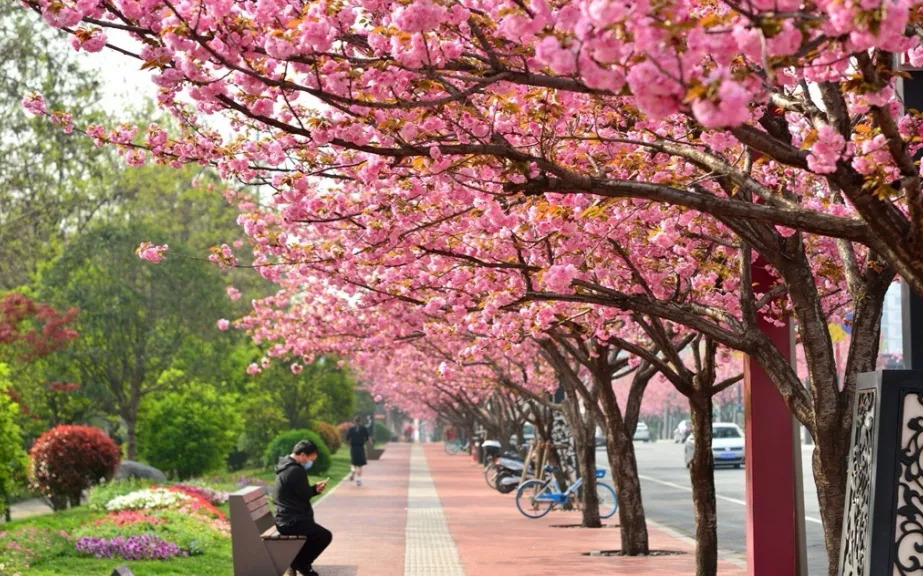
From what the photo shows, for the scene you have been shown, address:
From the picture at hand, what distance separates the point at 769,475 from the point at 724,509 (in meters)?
12.7

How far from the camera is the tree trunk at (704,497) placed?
12.4 meters

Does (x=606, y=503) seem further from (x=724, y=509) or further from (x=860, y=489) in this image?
(x=860, y=489)

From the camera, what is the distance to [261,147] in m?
8.70

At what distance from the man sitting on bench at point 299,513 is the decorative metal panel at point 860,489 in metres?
7.21

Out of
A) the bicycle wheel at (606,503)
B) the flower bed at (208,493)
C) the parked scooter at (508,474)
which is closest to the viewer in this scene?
the flower bed at (208,493)

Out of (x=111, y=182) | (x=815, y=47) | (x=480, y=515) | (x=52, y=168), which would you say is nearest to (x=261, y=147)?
(x=815, y=47)

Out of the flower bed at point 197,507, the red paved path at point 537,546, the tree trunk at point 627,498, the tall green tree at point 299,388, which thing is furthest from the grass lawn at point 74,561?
the tall green tree at point 299,388

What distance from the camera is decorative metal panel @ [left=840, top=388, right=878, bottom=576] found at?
6.32 m

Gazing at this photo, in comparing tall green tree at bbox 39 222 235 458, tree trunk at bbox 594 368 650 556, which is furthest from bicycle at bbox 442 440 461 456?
tree trunk at bbox 594 368 650 556

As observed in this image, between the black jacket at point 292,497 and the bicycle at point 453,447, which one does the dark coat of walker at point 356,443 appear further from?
the bicycle at point 453,447

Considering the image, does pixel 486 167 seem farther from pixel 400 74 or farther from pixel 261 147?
pixel 400 74

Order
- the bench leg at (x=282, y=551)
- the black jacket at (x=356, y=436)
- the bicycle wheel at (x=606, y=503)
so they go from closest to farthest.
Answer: the bench leg at (x=282, y=551), the bicycle wheel at (x=606, y=503), the black jacket at (x=356, y=436)

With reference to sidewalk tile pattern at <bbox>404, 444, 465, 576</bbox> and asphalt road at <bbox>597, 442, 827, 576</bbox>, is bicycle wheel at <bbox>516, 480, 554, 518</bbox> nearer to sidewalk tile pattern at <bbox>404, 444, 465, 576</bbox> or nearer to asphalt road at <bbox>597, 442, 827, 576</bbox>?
sidewalk tile pattern at <bbox>404, 444, 465, 576</bbox>

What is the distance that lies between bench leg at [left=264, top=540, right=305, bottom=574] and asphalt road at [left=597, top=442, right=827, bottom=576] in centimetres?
578
